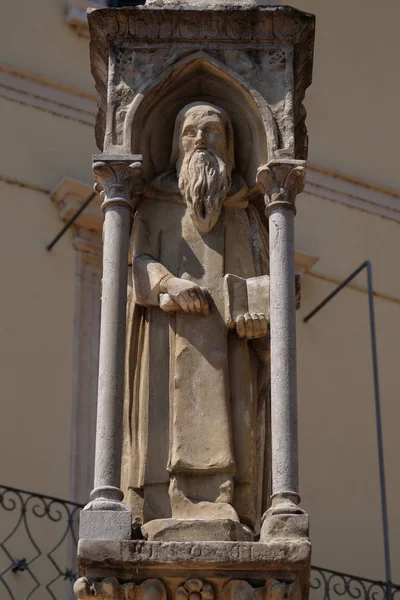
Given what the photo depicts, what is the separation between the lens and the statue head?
8.09 metres

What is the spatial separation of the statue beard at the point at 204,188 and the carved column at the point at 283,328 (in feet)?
0.58

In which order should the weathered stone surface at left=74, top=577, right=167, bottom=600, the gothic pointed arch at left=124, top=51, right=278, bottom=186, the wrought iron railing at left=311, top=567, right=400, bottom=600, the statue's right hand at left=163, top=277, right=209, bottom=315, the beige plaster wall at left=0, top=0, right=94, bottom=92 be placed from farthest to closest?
the beige plaster wall at left=0, top=0, right=94, bottom=92 → the wrought iron railing at left=311, top=567, right=400, bottom=600 → the gothic pointed arch at left=124, top=51, right=278, bottom=186 → the statue's right hand at left=163, top=277, right=209, bottom=315 → the weathered stone surface at left=74, top=577, right=167, bottom=600

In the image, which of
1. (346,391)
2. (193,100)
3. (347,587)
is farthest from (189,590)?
(346,391)

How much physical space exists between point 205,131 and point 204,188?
0.94 feet

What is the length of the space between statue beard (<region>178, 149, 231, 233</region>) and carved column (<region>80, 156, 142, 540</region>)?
0.22 m

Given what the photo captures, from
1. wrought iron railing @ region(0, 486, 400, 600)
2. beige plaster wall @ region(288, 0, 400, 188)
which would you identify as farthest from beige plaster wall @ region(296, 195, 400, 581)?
wrought iron railing @ region(0, 486, 400, 600)

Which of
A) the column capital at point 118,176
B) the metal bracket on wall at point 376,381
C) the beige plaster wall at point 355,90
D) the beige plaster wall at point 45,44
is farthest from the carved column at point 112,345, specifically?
the beige plaster wall at point 355,90

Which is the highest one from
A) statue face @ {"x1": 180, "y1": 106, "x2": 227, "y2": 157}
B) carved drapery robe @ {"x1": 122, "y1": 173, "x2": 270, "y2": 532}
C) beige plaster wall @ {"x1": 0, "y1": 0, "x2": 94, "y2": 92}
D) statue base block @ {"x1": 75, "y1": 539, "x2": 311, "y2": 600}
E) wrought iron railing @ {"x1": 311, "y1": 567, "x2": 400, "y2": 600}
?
beige plaster wall @ {"x1": 0, "y1": 0, "x2": 94, "y2": 92}

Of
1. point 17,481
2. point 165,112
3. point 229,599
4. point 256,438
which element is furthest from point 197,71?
point 17,481

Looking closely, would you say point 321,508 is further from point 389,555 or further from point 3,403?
point 3,403

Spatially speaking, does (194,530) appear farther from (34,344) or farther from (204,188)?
(34,344)

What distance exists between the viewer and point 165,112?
8.41 m

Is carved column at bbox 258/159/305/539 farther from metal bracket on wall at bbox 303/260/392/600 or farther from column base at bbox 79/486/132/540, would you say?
metal bracket on wall at bbox 303/260/392/600

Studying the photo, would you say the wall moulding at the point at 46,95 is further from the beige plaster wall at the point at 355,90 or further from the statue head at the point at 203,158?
the statue head at the point at 203,158
